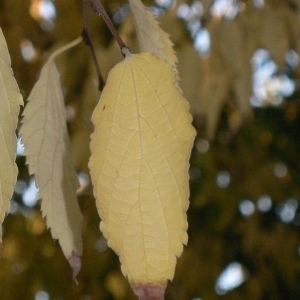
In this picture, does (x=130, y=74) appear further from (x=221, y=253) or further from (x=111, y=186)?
(x=221, y=253)

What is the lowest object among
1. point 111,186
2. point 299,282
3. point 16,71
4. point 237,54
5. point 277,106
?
point 299,282

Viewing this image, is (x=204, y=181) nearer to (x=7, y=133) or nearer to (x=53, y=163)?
(x=53, y=163)

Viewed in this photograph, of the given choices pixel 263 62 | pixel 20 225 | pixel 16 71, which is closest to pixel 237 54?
pixel 16 71

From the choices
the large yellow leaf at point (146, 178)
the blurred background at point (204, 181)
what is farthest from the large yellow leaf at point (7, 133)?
the blurred background at point (204, 181)

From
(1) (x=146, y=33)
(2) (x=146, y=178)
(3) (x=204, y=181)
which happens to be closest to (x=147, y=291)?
(2) (x=146, y=178)

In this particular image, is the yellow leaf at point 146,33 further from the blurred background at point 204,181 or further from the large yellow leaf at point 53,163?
the blurred background at point 204,181
